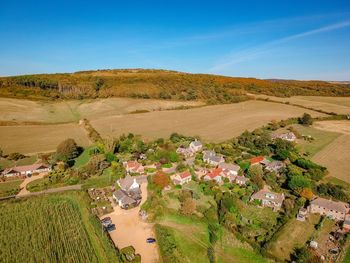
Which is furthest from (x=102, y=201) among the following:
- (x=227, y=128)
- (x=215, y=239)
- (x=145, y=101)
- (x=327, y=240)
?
(x=145, y=101)

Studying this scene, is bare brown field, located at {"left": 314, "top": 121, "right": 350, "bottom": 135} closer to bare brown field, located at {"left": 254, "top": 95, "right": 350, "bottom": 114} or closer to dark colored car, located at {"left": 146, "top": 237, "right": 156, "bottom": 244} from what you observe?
bare brown field, located at {"left": 254, "top": 95, "right": 350, "bottom": 114}

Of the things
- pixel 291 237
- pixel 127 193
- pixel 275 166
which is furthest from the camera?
pixel 275 166

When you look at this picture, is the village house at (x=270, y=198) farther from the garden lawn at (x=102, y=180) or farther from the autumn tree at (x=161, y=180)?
the garden lawn at (x=102, y=180)

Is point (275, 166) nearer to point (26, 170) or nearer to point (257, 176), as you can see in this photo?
point (257, 176)

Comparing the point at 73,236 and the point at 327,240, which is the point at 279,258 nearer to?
the point at 327,240

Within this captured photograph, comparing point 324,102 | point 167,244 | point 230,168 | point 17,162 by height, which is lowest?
point 167,244

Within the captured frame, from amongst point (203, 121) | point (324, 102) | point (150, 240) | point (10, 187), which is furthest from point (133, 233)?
point (324, 102)
